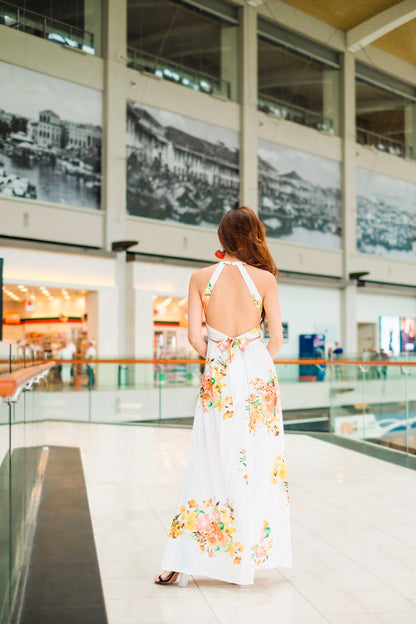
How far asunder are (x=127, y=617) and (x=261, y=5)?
804 inches

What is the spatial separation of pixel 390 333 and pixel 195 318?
22.7 m

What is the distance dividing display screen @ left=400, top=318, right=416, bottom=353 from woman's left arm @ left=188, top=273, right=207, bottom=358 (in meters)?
23.2

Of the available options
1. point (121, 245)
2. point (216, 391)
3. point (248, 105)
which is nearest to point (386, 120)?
point (248, 105)

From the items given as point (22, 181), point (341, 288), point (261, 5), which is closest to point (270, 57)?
point (261, 5)

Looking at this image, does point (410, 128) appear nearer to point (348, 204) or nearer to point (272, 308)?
point (348, 204)

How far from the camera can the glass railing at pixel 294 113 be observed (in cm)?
2086

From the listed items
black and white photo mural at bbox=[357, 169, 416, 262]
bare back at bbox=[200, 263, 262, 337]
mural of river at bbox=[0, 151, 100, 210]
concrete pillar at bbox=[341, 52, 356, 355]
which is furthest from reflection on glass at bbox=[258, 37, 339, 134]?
bare back at bbox=[200, 263, 262, 337]

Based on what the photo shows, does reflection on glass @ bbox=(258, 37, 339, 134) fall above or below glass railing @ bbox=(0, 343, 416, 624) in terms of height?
above

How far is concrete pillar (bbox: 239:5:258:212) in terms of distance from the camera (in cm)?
1966

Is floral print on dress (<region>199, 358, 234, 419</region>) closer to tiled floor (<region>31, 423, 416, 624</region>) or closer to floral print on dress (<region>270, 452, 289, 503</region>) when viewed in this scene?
floral print on dress (<region>270, 452, 289, 503</region>)

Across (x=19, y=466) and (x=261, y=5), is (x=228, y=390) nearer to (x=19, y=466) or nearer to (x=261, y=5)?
(x=19, y=466)

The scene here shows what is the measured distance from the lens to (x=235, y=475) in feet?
8.92

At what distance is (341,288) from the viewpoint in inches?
898

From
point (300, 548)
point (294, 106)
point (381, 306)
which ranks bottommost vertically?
point (300, 548)
